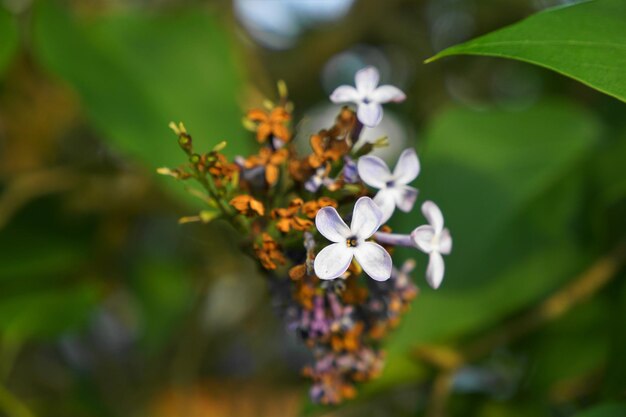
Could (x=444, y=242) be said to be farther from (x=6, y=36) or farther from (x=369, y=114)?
(x=6, y=36)

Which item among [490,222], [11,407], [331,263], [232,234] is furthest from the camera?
[232,234]

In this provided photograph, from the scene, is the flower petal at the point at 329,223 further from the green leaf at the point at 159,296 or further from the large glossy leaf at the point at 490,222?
the green leaf at the point at 159,296

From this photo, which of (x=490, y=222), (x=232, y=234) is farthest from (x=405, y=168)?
(x=232, y=234)

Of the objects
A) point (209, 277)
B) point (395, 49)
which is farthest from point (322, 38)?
point (209, 277)

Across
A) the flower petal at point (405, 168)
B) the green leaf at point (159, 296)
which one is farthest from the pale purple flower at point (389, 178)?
the green leaf at point (159, 296)

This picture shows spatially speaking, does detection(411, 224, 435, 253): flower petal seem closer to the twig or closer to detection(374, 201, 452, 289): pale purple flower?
detection(374, 201, 452, 289): pale purple flower

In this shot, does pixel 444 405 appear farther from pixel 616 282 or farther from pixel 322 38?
pixel 322 38

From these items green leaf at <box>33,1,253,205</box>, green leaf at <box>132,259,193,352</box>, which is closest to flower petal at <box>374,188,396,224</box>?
green leaf at <box>33,1,253,205</box>
